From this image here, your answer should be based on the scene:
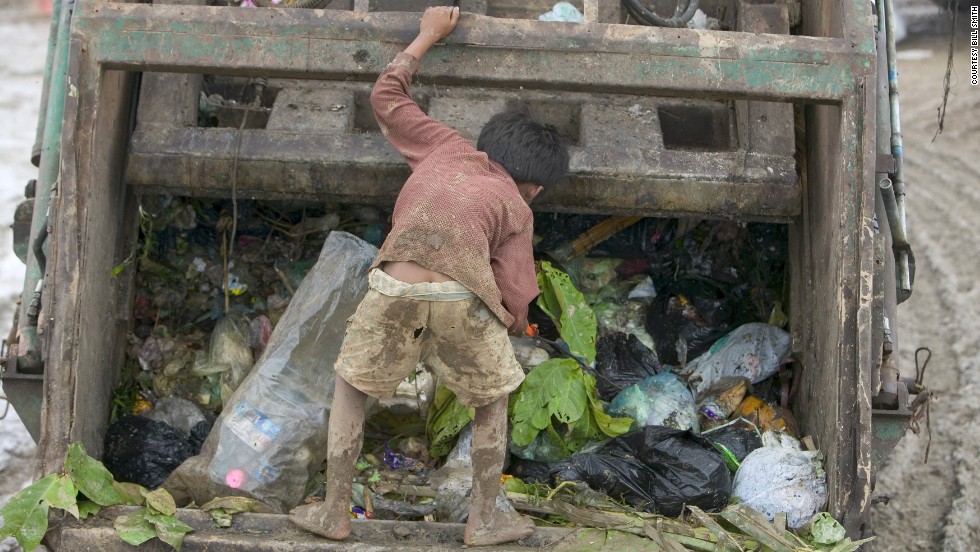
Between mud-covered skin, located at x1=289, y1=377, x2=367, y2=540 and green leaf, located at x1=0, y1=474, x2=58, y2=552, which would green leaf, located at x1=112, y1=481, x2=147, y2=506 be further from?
mud-covered skin, located at x1=289, y1=377, x2=367, y2=540

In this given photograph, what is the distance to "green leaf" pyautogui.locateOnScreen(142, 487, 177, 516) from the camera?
2682 mm

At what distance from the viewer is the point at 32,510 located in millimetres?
2586

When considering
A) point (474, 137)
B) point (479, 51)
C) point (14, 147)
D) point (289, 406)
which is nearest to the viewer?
point (479, 51)

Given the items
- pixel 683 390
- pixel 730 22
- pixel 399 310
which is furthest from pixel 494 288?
pixel 730 22

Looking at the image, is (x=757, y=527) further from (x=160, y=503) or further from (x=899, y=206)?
(x=160, y=503)

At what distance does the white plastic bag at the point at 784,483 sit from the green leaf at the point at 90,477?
5.72 ft

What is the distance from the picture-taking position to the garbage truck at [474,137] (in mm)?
2865

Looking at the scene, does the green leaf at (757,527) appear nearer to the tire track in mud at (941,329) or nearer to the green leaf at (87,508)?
the tire track in mud at (941,329)

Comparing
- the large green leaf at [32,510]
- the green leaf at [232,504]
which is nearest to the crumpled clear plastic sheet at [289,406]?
the green leaf at [232,504]

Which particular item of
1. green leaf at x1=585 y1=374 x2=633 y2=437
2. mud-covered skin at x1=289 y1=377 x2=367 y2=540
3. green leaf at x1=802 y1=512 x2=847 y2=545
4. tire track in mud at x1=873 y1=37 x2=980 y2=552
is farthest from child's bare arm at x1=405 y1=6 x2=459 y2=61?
tire track in mud at x1=873 y1=37 x2=980 y2=552

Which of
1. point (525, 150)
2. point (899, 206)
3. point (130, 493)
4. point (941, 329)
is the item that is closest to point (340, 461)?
point (130, 493)

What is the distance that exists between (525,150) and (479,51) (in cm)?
32

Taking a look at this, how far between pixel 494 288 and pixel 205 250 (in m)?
1.56

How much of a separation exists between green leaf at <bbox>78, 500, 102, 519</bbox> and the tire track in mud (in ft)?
9.24
